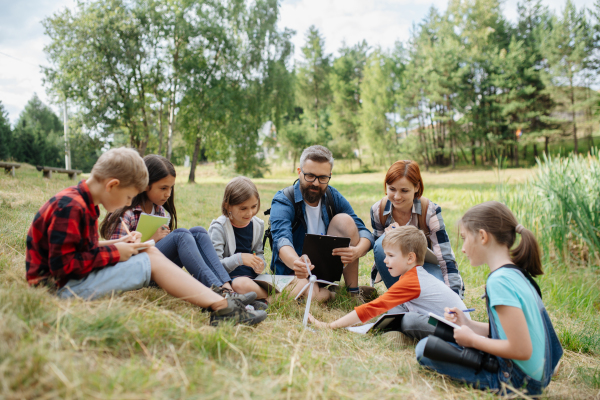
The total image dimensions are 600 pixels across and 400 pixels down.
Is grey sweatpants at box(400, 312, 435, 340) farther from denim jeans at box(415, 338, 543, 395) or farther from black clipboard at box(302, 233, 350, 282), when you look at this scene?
black clipboard at box(302, 233, 350, 282)

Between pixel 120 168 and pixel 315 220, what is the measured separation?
6.30 ft

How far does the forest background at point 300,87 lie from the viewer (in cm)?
1622

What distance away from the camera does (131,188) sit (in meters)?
2.05

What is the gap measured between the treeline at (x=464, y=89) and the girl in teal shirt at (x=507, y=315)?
83.1 feet

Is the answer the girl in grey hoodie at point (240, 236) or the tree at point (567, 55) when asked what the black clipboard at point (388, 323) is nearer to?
the girl in grey hoodie at point (240, 236)

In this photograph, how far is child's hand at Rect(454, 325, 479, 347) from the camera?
6.31 feet

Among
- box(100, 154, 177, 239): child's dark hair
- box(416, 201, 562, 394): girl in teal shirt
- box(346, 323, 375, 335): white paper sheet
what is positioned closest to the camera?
box(416, 201, 562, 394): girl in teal shirt

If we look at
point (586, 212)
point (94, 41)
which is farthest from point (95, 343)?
point (94, 41)

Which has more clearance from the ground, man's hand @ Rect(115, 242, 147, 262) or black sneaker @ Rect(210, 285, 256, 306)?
man's hand @ Rect(115, 242, 147, 262)

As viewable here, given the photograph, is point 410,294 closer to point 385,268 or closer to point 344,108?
point 385,268

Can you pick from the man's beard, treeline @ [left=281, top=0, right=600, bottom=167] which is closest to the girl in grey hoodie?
the man's beard

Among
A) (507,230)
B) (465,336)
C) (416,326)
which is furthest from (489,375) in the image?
(507,230)

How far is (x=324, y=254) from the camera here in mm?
3072

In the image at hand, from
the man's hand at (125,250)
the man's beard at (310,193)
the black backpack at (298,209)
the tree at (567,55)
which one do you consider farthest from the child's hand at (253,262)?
the tree at (567,55)
